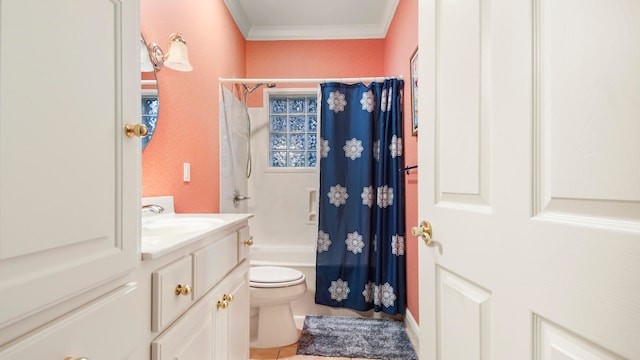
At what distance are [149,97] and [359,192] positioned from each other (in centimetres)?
158

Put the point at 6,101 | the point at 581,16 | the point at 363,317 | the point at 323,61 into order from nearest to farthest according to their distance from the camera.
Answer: the point at 6,101 < the point at 581,16 < the point at 363,317 < the point at 323,61

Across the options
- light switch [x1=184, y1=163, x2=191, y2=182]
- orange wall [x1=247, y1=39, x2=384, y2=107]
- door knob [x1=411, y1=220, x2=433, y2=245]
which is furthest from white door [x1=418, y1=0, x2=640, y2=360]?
orange wall [x1=247, y1=39, x2=384, y2=107]

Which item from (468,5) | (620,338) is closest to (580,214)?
(620,338)

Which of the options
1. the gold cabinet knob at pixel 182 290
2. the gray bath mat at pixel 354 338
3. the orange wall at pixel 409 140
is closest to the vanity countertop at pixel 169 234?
the gold cabinet knob at pixel 182 290

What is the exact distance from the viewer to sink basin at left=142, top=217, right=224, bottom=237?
3.92ft

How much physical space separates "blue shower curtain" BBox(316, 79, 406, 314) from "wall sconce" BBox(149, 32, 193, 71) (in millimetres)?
1237

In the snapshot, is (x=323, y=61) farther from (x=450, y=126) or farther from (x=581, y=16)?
(x=581, y=16)

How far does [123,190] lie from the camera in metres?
0.59

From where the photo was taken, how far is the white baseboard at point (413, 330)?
6.57ft

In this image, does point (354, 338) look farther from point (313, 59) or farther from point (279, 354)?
point (313, 59)

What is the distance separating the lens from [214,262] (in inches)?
43.4

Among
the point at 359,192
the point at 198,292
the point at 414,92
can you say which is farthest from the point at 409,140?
the point at 198,292

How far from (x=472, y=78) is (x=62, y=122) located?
848mm

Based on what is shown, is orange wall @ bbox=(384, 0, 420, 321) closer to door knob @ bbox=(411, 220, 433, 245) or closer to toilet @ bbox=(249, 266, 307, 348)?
toilet @ bbox=(249, 266, 307, 348)
